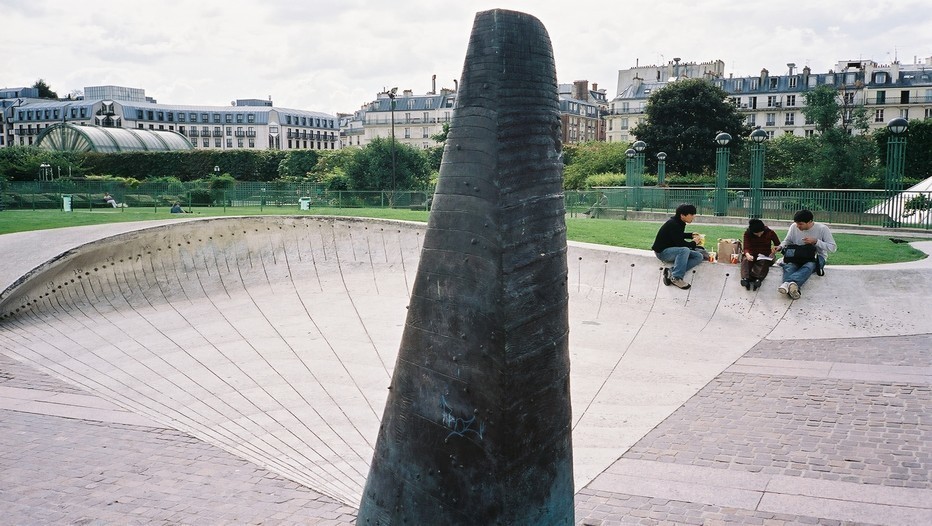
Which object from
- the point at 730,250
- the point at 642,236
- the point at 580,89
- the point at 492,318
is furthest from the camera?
the point at 580,89

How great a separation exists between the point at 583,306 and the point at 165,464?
825cm

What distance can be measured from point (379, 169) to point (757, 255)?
31.8m

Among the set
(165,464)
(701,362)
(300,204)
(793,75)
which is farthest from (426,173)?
(793,75)

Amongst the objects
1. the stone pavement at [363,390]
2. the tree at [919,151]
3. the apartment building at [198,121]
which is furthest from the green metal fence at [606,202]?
the apartment building at [198,121]

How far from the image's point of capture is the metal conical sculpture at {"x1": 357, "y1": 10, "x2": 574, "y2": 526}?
3539 millimetres

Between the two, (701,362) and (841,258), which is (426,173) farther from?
(701,362)

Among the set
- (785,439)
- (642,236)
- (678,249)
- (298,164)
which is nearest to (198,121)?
(298,164)

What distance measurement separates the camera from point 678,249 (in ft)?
41.7

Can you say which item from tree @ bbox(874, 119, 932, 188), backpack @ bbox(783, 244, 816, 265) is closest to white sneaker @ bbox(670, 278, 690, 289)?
backpack @ bbox(783, 244, 816, 265)

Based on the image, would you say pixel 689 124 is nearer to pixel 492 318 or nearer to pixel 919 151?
pixel 919 151

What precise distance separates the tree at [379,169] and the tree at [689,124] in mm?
18957

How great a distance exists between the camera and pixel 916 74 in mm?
81500

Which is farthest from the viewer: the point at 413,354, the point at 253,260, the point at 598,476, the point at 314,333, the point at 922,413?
the point at 253,260

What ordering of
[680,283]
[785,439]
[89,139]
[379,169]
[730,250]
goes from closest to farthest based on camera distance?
[785,439] < [680,283] < [730,250] < [379,169] < [89,139]
